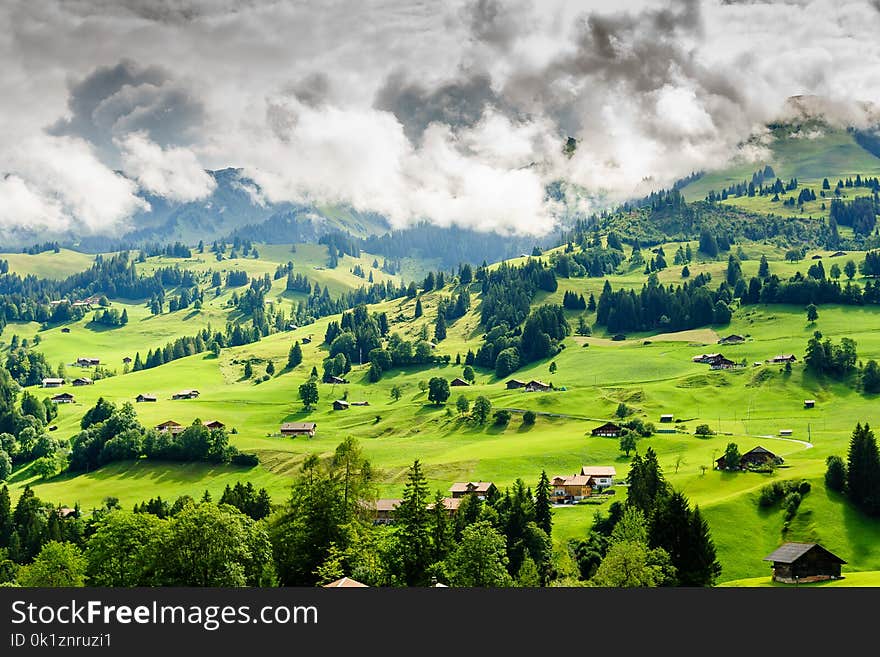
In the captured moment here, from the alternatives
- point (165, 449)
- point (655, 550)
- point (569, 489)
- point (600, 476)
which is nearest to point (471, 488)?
point (569, 489)

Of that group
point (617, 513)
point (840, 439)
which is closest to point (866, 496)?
point (617, 513)

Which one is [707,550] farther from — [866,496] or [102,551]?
[102,551]

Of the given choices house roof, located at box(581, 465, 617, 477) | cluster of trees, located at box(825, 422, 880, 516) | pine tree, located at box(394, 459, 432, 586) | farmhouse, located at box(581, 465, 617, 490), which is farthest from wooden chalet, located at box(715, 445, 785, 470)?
pine tree, located at box(394, 459, 432, 586)

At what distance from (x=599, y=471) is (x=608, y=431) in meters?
32.4

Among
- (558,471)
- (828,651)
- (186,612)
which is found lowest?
(558,471)

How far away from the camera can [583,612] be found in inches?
1650

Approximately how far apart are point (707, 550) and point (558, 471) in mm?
79125

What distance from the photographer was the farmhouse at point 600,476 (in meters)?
151

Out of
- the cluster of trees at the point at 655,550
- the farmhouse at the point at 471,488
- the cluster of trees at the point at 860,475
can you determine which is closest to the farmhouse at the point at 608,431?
the farmhouse at the point at 471,488

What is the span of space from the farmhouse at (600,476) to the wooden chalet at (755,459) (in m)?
18.0

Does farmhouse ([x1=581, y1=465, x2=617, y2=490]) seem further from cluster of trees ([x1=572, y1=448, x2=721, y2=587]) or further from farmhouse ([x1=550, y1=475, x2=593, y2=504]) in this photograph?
cluster of trees ([x1=572, y1=448, x2=721, y2=587])

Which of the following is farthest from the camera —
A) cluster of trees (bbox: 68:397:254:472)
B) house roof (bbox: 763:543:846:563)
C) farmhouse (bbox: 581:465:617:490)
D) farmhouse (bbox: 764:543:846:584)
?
cluster of trees (bbox: 68:397:254:472)

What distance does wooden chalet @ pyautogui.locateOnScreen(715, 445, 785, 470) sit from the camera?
458 ft

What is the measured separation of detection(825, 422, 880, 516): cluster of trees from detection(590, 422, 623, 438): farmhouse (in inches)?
2617
